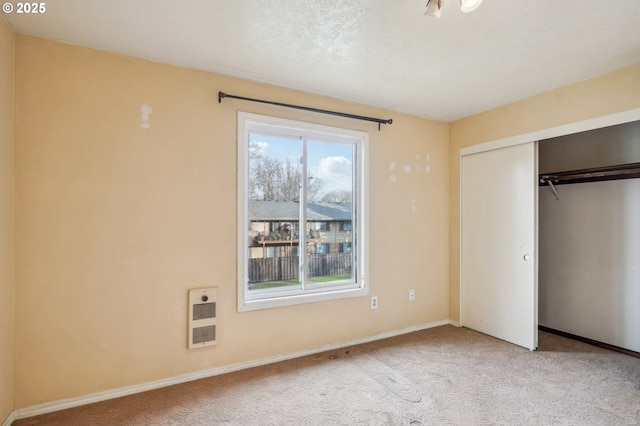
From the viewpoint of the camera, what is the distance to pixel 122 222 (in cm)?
234

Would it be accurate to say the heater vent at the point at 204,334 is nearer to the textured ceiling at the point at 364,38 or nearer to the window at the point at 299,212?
the window at the point at 299,212

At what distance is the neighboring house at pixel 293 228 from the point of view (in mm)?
2973

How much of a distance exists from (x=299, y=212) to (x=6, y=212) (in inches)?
82.0

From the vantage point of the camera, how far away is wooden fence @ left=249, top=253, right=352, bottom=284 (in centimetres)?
297

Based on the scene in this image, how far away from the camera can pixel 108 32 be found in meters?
2.08

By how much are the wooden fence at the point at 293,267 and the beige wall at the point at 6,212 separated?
62.9 inches

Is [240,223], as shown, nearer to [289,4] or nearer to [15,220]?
[15,220]

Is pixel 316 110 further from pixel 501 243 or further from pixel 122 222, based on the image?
pixel 501 243

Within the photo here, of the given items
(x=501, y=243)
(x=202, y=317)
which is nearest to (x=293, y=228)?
(x=202, y=317)

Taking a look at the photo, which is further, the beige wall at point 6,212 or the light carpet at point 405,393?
the light carpet at point 405,393

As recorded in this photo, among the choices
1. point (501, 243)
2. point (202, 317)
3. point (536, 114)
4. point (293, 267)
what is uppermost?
point (536, 114)

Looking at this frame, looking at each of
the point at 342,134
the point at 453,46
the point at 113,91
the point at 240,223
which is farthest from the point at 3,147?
the point at 453,46

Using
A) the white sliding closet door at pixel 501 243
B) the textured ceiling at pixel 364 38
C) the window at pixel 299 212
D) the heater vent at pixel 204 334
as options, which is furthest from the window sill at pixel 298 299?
the textured ceiling at pixel 364 38

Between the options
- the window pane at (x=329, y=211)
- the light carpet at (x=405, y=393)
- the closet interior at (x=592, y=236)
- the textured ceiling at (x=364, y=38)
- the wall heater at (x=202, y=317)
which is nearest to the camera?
the textured ceiling at (x=364, y=38)
